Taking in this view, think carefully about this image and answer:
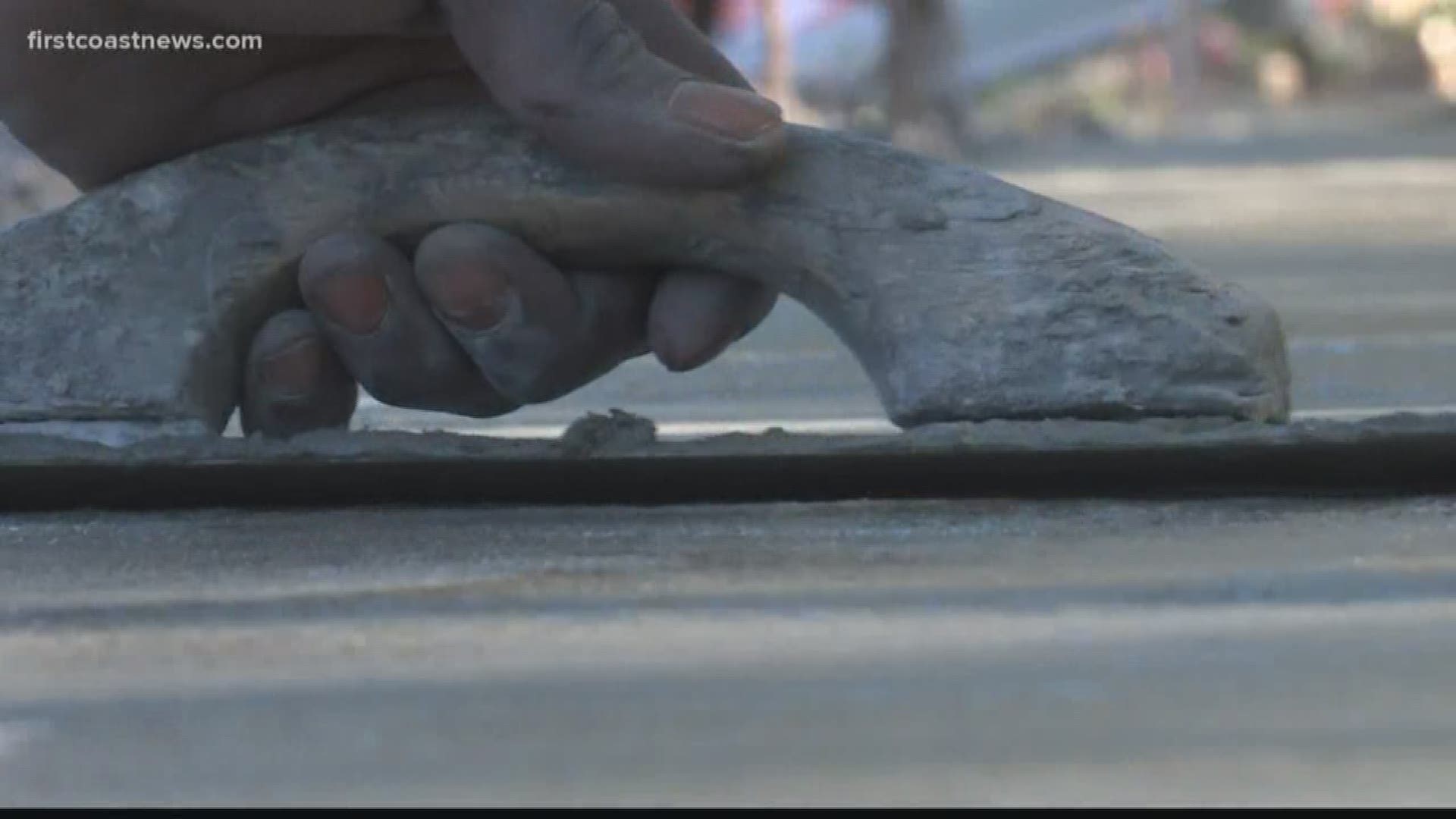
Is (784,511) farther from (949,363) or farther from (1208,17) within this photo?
(1208,17)

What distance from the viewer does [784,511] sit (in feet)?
5.34

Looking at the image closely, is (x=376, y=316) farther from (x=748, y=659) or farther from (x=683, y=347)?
(x=748, y=659)

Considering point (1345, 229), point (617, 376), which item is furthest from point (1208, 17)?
point (617, 376)

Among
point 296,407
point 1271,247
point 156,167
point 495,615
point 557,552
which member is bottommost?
point 495,615

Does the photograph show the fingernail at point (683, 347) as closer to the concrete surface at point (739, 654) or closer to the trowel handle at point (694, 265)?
the trowel handle at point (694, 265)

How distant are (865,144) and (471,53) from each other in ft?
1.02

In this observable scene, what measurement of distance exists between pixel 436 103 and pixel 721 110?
0.99ft

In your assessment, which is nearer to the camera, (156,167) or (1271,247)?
(156,167)

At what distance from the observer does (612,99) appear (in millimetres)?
1740

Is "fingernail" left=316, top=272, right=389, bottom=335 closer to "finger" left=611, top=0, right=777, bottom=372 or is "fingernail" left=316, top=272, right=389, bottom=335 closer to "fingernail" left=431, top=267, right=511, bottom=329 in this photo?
"fingernail" left=431, top=267, right=511, bottom=329

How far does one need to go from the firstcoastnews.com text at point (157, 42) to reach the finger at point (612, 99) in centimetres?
20

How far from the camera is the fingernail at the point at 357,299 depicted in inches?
68.2

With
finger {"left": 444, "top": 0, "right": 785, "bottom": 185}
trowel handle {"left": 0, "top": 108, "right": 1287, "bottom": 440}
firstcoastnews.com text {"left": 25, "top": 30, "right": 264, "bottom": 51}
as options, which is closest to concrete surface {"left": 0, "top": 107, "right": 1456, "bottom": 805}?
trowel handle {"left": 0, "top": 108, "right": 1287, "bottom": 440}

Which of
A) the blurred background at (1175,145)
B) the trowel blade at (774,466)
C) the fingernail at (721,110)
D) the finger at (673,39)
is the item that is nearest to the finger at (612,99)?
the fingernail at (721,110)
